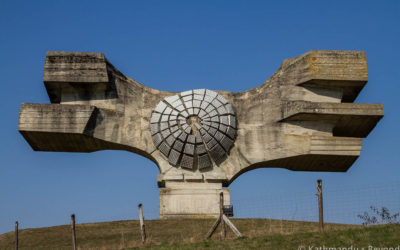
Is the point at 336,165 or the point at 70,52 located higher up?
the point at 70,52

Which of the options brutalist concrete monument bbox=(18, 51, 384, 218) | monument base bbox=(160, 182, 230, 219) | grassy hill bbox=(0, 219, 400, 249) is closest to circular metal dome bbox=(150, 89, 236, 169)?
brutalist concrete monument bbox=(18, 51, 384, 218)

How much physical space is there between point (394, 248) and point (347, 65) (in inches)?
594

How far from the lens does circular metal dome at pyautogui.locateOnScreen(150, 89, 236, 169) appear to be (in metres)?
28.0

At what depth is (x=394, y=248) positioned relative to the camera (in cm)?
1490

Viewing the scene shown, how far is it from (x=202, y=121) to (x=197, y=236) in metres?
9.15

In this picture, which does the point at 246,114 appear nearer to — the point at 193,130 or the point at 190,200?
the point at 193,130

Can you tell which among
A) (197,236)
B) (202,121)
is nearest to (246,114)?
(202,121)

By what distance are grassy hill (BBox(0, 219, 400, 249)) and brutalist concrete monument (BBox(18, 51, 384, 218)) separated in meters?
3.30

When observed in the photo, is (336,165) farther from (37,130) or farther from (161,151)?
(37,130)

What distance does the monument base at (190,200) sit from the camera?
27.2 m

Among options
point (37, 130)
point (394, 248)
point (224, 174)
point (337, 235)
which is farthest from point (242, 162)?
point (394, 248)

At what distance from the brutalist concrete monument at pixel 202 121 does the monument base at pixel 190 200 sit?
4 cm

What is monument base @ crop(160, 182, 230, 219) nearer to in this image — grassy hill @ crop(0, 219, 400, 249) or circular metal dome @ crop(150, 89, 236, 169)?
circular metal dome @ crop(150, 89, 236, 169)

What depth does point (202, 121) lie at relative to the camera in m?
28.3
